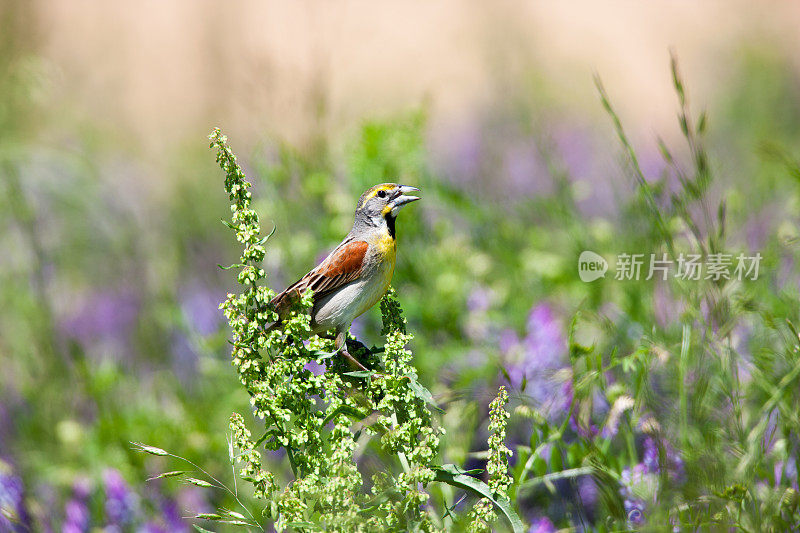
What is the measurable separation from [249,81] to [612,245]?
205 cm

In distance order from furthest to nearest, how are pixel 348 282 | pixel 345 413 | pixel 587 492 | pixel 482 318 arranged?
1. pixel 482 318
2. pixel 587 492
3. pixel 348 282
4. pixel 345 413

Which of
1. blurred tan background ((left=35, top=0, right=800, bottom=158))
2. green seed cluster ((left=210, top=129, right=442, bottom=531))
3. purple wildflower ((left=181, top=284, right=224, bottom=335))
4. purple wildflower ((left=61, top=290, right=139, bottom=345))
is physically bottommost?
green seed cluster ((left=210, top=129, right=442, bottom=531))

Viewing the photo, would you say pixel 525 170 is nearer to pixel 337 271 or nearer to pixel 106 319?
pixel 106 319

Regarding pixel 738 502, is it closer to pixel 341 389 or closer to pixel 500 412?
pixel 500 412

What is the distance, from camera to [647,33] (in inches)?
362

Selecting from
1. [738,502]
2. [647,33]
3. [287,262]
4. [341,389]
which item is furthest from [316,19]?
[647,33]

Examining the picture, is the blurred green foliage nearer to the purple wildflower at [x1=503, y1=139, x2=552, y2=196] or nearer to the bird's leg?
the purple wildflower at [x1=503, y1=139, x2=552, y2=196]

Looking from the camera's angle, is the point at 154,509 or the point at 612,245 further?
the point at 612,245

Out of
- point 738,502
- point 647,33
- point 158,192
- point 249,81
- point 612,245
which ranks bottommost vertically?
point 738,502

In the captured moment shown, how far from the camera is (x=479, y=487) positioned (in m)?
1.61

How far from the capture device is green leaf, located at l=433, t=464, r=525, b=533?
158 cm

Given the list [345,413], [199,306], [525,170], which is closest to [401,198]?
[345,413]

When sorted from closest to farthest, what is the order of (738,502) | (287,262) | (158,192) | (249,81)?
(738,502)
(287,262)
(249,81)
(158,192)

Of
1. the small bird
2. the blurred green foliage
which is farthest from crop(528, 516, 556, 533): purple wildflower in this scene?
the small bird
